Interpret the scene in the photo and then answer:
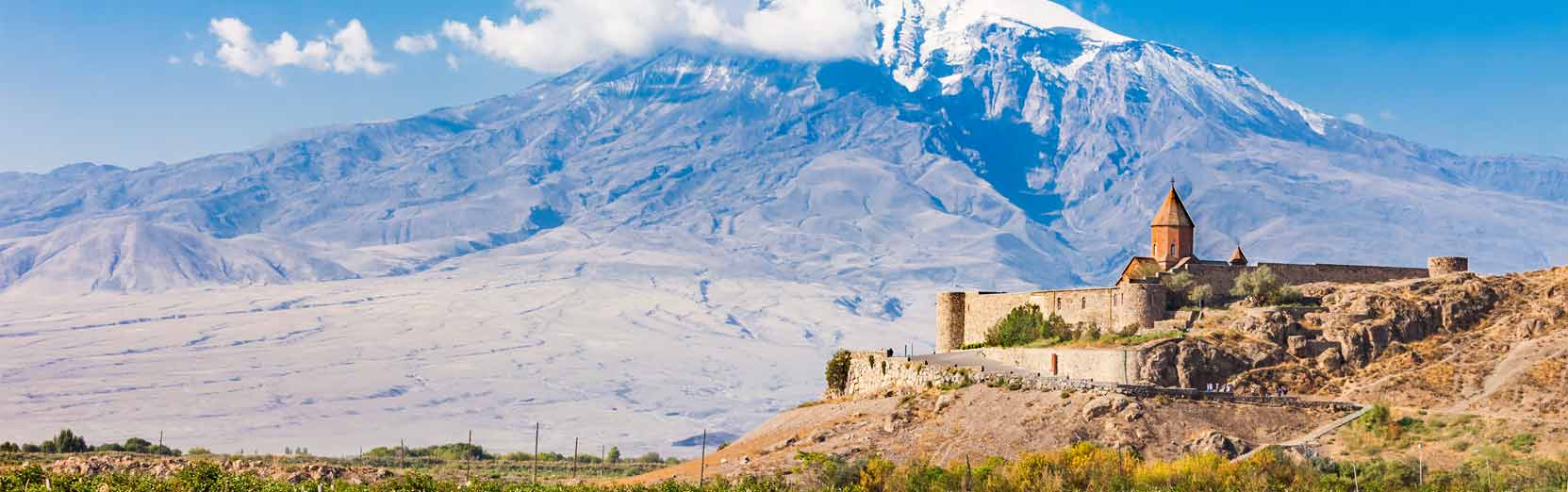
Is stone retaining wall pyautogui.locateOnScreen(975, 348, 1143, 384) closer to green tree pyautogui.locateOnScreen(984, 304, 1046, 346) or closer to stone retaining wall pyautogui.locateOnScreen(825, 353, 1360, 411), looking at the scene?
stone retaining wall pyautogui.locateOnScreen(825, 353, 1360, 411)

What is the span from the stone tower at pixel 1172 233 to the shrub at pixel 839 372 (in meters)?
12.0

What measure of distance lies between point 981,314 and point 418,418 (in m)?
140

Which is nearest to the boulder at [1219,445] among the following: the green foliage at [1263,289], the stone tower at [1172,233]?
the green foliage at [1263,289]

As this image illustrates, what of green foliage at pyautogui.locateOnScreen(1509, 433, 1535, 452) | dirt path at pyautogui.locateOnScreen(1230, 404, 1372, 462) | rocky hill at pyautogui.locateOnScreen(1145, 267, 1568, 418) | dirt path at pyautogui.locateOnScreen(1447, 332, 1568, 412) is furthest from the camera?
rocky hill at pyautogui.locateOnScreen(1145, 267, 1568, 418)

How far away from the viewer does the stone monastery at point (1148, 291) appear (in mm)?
56312

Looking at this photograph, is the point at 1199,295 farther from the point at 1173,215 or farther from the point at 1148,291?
the point at 1173,215

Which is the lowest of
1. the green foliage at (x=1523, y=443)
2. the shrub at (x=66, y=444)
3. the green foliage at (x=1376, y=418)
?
the shrub at (x=66, y=444)

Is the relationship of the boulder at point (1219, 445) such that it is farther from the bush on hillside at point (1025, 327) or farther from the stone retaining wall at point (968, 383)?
the bush on hillside at point (1025, 327)

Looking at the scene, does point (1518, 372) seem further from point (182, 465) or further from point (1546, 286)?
point (182, 465)

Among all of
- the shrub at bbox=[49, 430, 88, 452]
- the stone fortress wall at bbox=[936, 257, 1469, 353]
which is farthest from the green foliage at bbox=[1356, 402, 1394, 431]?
the shrub at bbox=[49, 430, 88, 452]

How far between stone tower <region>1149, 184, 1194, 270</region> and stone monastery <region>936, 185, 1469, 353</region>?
34mm

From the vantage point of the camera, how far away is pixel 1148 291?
2205 inches

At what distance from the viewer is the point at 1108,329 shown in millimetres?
57344

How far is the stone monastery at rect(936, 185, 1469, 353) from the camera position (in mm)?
56312
